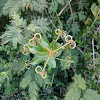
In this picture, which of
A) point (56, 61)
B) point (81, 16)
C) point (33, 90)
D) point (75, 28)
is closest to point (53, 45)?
point (56, 61)

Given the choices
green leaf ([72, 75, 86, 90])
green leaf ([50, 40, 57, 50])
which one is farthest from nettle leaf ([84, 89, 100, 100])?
green leaf ([50, 40, 57, 50])

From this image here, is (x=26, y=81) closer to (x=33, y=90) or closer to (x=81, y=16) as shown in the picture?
(x=33, y=90)

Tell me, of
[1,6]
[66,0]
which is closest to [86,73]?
[66,0]

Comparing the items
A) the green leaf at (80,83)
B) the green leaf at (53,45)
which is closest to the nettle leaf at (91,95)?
the green leaf at (80,83)

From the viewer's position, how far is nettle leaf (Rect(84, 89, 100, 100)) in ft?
4.67

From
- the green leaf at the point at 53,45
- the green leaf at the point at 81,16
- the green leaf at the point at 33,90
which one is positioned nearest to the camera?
the green leaf at the point at 53,45

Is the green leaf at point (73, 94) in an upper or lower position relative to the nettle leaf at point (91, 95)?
upper

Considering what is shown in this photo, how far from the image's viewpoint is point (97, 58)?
58.2 inches

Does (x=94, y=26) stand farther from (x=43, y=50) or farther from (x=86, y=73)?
(x=43, y=50)

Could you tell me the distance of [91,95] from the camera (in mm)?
1450

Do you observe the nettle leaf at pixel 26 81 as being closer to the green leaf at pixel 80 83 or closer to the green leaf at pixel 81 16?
the green leaf at pixel 80 83

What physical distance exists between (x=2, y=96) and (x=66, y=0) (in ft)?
5.68

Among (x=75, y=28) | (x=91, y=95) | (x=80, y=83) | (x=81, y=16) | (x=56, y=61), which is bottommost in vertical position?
(x=91, y=95)

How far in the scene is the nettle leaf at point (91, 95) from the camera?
4.67 feet
